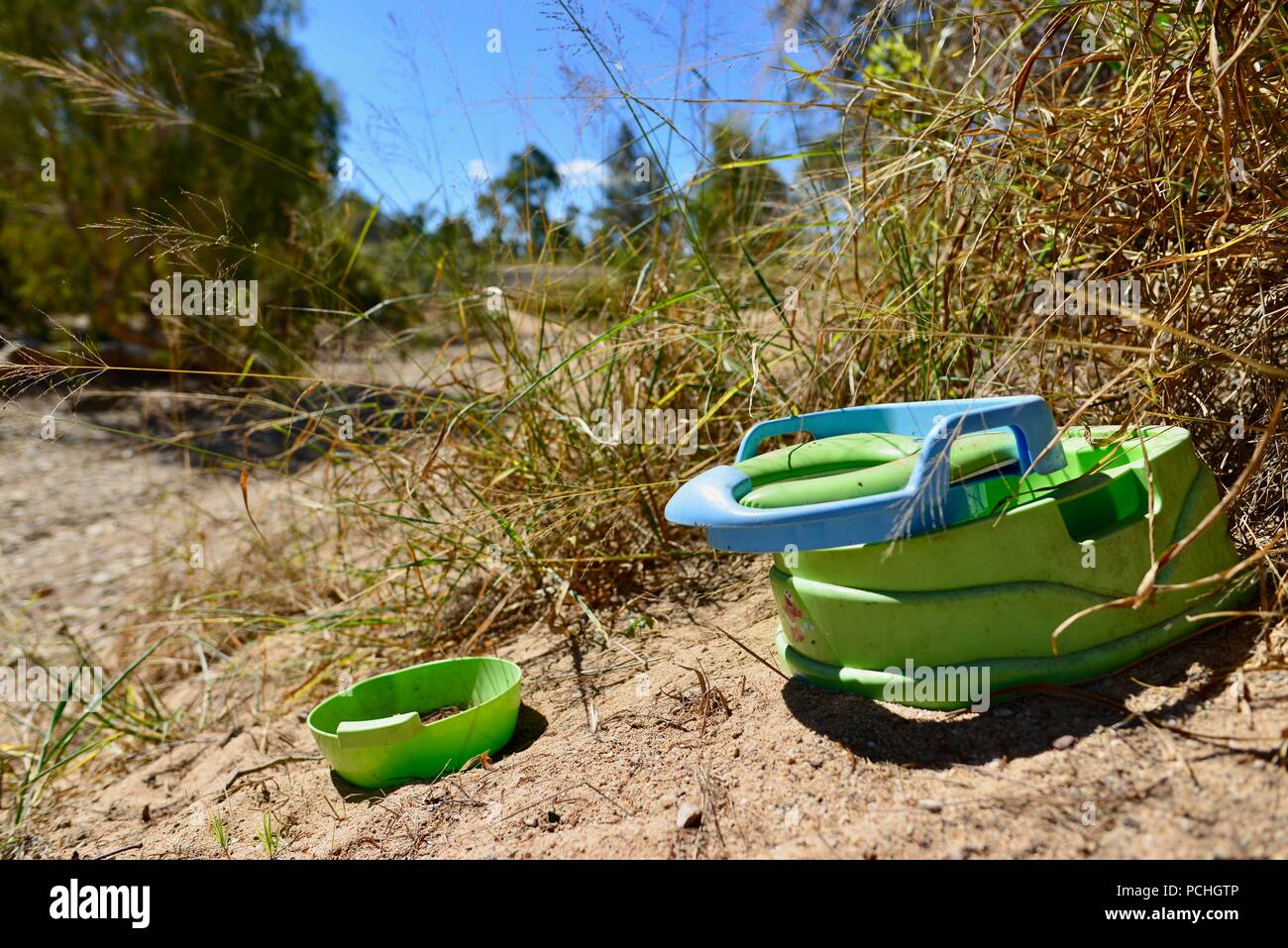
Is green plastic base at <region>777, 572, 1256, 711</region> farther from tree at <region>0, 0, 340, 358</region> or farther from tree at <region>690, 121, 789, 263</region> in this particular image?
tree at <region>0, 0, 340, 358</region>

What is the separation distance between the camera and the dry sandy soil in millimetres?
1064

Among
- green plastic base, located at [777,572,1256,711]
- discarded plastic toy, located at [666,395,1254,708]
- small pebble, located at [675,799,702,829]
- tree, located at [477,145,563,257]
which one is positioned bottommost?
small pebble, located at [675,799,702,829]

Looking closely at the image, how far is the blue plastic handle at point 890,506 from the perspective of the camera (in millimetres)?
1223

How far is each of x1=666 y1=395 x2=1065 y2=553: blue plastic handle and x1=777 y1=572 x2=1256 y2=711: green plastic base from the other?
212 mm

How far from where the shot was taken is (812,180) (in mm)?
2338

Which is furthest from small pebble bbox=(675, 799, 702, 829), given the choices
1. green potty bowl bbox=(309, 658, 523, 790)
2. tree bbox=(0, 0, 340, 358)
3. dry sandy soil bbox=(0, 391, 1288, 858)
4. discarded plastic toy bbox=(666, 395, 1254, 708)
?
tree bbox=(0, 0, 340, 358)

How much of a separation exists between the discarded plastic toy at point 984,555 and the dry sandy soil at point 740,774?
6cm

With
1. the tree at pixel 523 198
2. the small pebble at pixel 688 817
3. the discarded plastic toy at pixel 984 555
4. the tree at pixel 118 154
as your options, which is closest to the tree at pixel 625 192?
the tree at pixel 523 198

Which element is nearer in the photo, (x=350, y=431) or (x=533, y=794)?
(x=533, y=794)

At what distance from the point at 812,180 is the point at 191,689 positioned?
220 cm
